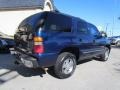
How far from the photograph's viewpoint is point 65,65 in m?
6.64

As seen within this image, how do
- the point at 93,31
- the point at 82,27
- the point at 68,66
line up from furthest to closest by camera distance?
the point at 93,31 < the point at 82,27 < the point at 68,66

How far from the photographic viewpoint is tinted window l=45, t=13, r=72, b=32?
6031 mm

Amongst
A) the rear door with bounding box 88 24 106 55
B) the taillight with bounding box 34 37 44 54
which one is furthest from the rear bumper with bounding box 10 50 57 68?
the rear door with bounding box 88 24 106 55

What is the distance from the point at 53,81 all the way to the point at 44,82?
29 centimetres

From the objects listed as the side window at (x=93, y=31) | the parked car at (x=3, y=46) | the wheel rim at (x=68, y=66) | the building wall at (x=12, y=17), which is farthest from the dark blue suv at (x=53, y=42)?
the building wall at (x=12, y=17)

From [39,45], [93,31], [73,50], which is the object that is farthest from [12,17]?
[39,45]

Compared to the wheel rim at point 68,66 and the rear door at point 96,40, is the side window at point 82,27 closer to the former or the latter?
the rear door at point 96,40

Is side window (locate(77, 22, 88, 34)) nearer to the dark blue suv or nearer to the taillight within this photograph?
the dark blue suv

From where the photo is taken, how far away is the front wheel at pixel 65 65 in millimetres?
6341

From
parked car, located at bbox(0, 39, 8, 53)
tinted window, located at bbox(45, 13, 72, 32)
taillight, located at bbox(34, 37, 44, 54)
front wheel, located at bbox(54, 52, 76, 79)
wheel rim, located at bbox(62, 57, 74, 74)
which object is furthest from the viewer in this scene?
parked car, located at bbox(0, 39, 8, 53)

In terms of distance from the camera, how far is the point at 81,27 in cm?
759

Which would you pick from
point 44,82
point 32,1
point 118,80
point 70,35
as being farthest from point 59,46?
point 32,1

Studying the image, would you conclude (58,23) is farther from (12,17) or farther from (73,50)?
(12,17)

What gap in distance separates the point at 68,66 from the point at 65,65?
0.61 ft
